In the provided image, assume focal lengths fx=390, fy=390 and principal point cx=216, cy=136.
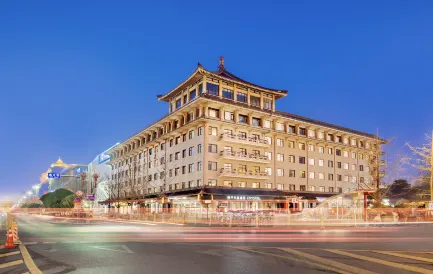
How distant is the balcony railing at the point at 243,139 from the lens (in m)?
51.7

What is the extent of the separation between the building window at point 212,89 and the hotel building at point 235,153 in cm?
14

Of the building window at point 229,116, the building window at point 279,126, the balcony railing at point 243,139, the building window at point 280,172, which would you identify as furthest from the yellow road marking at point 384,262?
the building window at point 279,126

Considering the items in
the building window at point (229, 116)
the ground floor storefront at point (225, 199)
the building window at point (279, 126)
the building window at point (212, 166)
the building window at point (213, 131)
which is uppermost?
the building window at point (229, 116)

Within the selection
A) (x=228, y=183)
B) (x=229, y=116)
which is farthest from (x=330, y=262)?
(x=229, y=116)

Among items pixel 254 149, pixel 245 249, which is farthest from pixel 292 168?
pixel 245 249

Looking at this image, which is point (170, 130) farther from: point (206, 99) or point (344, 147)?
point (344, 147)

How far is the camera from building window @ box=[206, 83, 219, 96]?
52.2m

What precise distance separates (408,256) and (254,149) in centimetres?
4445

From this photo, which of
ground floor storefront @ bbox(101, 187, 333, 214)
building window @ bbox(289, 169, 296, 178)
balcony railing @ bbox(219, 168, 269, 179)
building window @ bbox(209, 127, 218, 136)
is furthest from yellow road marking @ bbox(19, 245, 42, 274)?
building window @ bbox(289, 169, 296, 178)

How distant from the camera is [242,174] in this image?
170 feet

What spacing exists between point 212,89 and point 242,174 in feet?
39.6

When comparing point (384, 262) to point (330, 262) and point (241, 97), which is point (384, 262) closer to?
point (330, 262)

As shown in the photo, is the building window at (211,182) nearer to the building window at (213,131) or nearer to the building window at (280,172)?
the building window at (213,131)

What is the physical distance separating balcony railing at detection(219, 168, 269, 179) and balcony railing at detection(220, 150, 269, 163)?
1.69m
